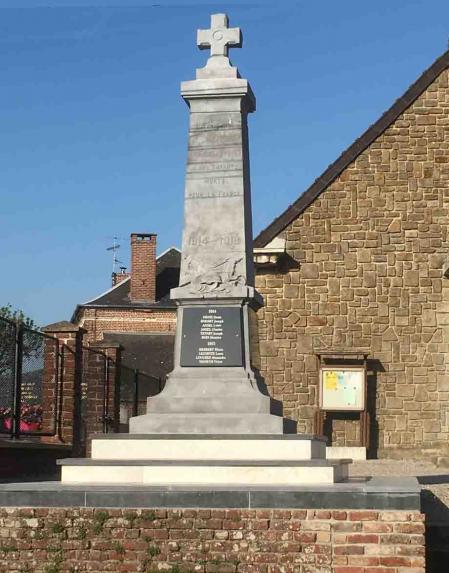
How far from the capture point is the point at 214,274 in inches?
441

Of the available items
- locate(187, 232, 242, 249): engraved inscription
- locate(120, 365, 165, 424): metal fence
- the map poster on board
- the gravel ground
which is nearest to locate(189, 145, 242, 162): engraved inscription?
locate(187, 232, 242, 249): engraved inscription

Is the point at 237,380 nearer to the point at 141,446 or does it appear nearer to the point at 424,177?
the point at 141,446

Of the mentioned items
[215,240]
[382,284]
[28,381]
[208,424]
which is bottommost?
[208,424]

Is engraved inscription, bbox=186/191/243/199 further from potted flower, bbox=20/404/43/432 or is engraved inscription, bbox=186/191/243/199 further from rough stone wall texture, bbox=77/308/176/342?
rough stone wall texture, bbox=77/308/176/342

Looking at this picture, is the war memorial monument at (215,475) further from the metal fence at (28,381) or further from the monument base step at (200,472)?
the metal fence at (28,381)

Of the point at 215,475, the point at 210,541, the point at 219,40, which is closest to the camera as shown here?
the point at 210,541

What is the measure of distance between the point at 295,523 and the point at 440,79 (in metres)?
15.2

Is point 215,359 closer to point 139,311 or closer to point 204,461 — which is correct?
point 204,461

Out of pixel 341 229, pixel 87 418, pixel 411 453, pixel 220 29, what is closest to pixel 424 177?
pixel 341 229

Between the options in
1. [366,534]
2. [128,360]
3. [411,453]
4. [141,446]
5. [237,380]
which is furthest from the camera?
[128,360]

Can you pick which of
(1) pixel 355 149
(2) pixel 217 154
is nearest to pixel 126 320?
(1) pixel 355 149

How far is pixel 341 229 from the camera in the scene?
854 inches

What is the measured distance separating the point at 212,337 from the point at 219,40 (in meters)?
3.44

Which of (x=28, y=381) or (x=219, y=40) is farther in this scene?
(x=28, y=381)
